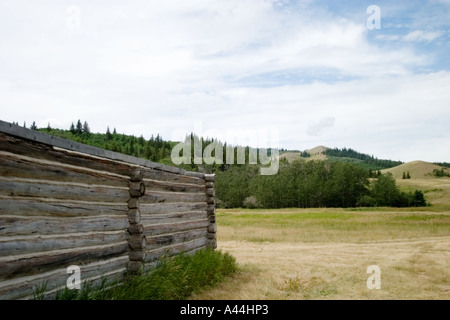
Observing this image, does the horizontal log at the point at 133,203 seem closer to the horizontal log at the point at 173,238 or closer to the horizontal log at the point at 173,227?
the horizontal log at the point at 173,227

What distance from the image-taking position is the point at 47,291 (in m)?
5.35

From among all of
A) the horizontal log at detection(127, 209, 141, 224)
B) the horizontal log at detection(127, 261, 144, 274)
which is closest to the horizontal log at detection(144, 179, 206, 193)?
the horizontal log at detection(127, 209, 141, 224)

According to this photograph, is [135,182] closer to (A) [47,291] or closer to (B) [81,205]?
(B) [81,205]

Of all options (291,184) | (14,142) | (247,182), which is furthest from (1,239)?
(247,182)

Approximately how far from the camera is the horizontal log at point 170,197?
28.0ft

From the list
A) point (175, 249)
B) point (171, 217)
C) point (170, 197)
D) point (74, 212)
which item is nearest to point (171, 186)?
point (170, 197)

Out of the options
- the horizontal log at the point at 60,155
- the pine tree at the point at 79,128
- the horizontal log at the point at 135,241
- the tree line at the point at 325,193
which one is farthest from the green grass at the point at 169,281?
the pine tree at the point at 79,128

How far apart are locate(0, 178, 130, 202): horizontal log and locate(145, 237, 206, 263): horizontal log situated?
1.51 metres

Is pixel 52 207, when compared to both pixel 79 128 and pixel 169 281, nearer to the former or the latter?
pixel 169 281

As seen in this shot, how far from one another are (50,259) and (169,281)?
10.2 feet

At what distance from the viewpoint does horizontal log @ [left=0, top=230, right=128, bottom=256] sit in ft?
15.4

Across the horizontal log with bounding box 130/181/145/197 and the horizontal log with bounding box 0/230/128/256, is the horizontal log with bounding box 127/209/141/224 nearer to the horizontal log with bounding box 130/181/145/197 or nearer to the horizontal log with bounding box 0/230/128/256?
the horizontal log with bounding box 130/181/145/197

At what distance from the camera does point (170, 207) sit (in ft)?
32.1
